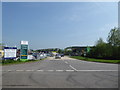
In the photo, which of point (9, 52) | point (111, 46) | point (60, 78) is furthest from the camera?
point (111, 46)

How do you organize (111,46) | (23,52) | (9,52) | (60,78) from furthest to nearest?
(111,46) → (23,52) → (9,52) → (60,78)

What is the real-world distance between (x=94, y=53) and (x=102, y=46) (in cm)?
553

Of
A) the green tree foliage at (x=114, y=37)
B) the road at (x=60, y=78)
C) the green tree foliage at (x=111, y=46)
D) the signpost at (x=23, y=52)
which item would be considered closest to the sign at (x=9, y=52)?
the signpost at (x=23, y=52)

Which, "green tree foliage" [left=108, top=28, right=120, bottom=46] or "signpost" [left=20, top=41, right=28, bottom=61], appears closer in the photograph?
"signpost" [left=20, top=41, right=28, bottom=61]

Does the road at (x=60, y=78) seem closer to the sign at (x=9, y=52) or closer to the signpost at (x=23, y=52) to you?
the sign at (x=9, y=52)

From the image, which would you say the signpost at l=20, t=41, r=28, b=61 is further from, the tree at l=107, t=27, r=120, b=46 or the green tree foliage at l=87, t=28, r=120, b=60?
the tree at l=107, t=27, r=120, b=46

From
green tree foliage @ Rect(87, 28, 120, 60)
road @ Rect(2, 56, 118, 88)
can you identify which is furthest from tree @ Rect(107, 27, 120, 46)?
road @ Rect(2, 56, 118, 88)

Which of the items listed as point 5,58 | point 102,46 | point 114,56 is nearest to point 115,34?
point 102,46

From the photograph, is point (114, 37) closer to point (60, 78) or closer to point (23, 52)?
point (23, 52)

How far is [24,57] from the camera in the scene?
32.4 metres

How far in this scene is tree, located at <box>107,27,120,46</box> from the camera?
50944 millimetres

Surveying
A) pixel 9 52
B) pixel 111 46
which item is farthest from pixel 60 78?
pixel 111 46

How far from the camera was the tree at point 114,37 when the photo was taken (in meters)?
50.9

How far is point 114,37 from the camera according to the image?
170ft
